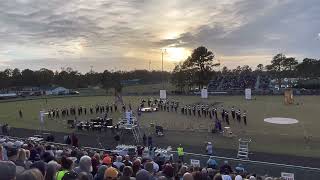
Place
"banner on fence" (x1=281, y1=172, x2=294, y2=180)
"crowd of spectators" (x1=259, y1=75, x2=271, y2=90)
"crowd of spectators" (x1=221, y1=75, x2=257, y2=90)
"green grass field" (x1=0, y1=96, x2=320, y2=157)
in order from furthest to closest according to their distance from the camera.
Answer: "crowd of spectators" (x1=221, y1=75, x2=257, y2=90)
"crowd of spectators" (x1=259, y1=75, x2=271, y2=90)
"green grass field" (x1=0, y1=96, x2=320, y2=157)
"banner on fence" (x1=281, y1=172, x2=294, y2=180)

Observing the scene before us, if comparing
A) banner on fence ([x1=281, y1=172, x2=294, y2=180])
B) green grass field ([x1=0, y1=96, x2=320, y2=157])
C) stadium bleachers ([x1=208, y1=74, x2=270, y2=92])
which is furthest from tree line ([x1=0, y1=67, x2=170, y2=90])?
banner on fence ([x1=281, y1=172, x2=294, y2=180])

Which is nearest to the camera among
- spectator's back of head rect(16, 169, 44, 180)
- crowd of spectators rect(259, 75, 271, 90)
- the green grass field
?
spectator's back of head rect(16, 169, 44, 180)

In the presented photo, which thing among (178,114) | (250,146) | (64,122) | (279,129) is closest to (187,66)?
(178,114)

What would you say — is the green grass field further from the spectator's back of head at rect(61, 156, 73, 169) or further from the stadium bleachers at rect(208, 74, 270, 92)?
the stadium bleachers at rect(208, 74, 270, 92)

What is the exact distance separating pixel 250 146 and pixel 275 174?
985cm

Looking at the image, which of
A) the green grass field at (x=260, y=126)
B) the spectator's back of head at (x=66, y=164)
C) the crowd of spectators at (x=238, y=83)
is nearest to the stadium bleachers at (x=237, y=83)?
the crowd of spectators at (x=238, y=83)

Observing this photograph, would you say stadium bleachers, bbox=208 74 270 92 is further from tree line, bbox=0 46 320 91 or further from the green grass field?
the green grass field

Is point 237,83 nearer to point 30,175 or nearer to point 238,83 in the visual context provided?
point 238,83

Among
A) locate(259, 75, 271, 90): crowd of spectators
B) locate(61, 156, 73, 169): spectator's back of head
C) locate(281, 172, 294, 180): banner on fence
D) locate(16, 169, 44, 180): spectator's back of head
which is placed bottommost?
locate(281, 172, 294, 180): banner on fence

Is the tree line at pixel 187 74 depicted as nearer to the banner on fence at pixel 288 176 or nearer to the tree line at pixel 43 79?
the tree line at pixel 43 79

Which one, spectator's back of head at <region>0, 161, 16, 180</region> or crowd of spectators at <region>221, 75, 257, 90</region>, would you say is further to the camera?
crowd of spectators at <region>221, 75, 257, 90</region>

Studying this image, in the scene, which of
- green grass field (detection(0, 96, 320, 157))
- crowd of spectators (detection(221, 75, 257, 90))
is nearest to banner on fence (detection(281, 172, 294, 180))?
green grass field (detection(0, 96, 320, 157))

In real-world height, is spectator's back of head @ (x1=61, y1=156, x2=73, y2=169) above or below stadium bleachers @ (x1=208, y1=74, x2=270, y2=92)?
below

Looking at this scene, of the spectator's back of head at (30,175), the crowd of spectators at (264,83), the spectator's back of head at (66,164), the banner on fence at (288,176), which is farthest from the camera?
the crowd of spectators at (264,83)
